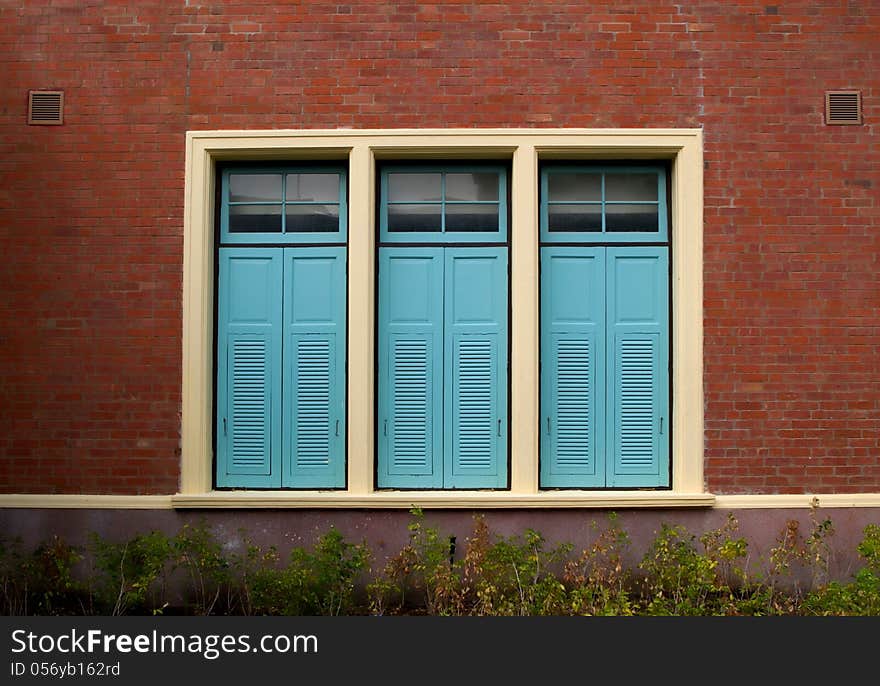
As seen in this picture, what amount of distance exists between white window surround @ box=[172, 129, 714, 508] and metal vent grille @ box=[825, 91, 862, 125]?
3.44 feet

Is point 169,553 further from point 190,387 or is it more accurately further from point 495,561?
point 495,561

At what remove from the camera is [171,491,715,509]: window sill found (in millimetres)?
7000

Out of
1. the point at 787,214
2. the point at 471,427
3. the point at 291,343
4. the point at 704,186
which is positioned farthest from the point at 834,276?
the point at 291,343

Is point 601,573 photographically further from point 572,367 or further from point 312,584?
point 312,584

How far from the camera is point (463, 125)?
23.4ft

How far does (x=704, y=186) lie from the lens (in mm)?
7121

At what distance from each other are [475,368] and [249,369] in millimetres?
1832

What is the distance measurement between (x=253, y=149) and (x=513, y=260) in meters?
2.25

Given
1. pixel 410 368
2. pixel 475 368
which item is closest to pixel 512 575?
pixel 475 368

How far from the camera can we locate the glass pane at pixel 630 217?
24.2 ft

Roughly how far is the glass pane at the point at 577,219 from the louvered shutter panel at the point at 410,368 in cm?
97

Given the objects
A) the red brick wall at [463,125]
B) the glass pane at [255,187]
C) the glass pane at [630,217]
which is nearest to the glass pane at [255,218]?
the glass pane at [255,187]

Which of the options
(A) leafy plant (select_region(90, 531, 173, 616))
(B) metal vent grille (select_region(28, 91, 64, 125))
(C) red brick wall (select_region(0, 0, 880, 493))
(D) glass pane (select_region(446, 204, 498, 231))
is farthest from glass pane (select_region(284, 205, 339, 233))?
(A) leafy plant (select_region(90, 531, 173, 616))

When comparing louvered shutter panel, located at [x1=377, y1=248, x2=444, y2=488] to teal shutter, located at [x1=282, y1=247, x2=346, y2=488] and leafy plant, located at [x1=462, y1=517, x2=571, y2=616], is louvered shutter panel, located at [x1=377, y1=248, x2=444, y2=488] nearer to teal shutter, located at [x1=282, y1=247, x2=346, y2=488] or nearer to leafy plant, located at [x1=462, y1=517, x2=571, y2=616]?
teal shutter, located at [x1=282, y1=247, x2=346, y2=488]
